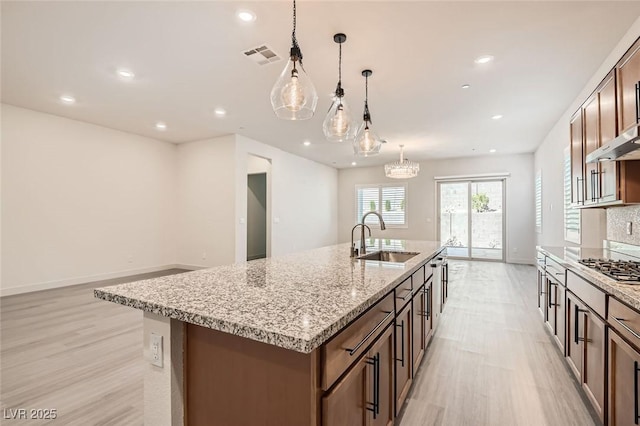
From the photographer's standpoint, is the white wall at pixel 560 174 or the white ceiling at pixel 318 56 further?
the white wall at pixel 560 174

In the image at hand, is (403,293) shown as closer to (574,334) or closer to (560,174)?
(574,334)

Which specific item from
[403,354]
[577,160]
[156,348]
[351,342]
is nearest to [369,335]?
[351,342]

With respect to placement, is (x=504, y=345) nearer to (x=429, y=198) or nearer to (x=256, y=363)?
(x=256, y=363)

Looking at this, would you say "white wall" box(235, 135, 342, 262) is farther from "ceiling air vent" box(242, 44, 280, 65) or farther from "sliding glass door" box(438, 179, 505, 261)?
"sliding glass door" box(438, 179, 505, 261)

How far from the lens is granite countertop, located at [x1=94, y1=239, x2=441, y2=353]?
0.88m

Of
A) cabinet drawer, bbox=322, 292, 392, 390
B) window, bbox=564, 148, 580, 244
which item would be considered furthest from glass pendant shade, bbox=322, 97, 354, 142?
window, bbox=564, 148, 580, 244

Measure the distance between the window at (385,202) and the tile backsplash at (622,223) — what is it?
6057 millimetres

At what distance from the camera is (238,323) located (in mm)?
906

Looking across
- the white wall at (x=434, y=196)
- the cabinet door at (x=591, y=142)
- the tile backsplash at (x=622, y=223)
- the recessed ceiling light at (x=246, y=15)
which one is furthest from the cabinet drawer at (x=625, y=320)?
the white wall at (x=434, y=196)

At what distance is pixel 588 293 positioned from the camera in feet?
5.98

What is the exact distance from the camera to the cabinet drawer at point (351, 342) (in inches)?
36.5

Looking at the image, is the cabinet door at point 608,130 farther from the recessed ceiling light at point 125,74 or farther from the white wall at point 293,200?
the white wall at point 293,200

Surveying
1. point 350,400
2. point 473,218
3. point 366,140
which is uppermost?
point 366,140

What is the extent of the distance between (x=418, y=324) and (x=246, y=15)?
280 cm
